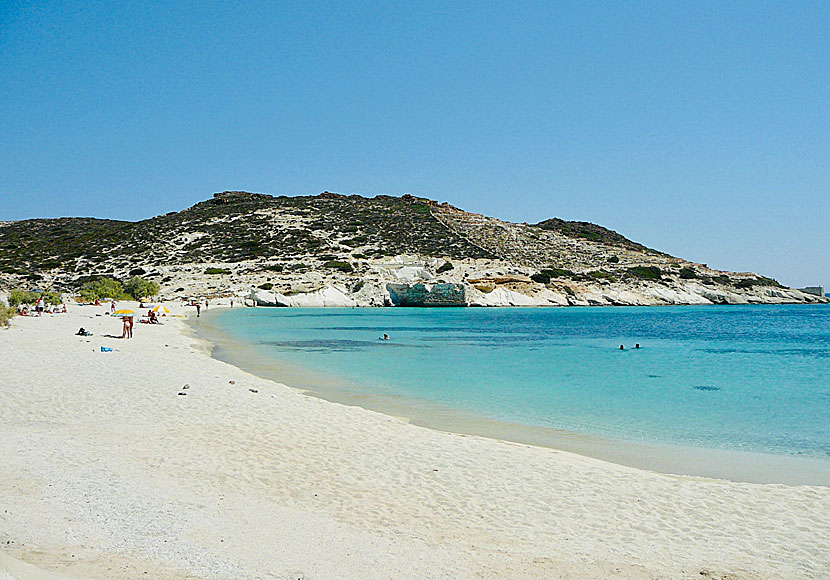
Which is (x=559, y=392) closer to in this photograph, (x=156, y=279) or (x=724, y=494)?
(x=724, y=494)

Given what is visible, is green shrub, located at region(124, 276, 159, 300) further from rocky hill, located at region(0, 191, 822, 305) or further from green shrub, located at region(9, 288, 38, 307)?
green shrub, located at region(9, 288, 38, 307)

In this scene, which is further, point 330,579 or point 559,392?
point 559,392

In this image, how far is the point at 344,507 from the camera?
6.14 meters

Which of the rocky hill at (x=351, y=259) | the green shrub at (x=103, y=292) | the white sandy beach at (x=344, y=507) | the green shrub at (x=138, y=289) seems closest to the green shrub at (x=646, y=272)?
the rocky hill at (x=351, y=259)

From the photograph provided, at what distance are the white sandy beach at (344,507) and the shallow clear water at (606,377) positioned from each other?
3.52 m

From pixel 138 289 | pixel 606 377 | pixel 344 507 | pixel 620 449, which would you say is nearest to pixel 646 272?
pixel 138 289

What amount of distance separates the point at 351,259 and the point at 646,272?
41305 millimetres

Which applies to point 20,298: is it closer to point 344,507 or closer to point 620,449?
point 620,449

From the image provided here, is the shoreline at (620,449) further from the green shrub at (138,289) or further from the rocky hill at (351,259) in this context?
the rocky hill at (351,259)

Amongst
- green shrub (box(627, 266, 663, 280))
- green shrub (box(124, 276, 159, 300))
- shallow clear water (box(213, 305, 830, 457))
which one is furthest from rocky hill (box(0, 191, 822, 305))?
shallow clear water (box(213, 305, 830, 457))

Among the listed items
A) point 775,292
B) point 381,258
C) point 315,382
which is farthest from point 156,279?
point 775,292

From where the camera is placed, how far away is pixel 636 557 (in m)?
5.09

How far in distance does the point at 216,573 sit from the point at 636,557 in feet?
11.0

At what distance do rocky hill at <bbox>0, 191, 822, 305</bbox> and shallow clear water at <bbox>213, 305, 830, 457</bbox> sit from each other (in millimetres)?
36342
